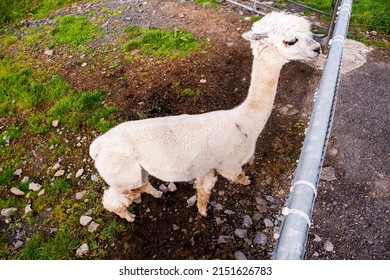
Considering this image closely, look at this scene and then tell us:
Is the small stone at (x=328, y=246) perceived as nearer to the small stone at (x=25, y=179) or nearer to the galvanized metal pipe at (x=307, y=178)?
the galvanized metal pipe at (x=307, y=178)

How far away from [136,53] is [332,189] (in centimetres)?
479

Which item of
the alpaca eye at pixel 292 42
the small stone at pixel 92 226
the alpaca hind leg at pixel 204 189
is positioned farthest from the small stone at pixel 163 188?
the alpaca eye at pixel 292 42

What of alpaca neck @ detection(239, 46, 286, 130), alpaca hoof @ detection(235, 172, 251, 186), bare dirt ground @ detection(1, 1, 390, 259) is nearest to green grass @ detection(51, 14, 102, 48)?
bare dirt ground @ detection(1, 1, 390, 259)

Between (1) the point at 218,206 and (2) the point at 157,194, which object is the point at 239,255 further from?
(2) the point at 157,194

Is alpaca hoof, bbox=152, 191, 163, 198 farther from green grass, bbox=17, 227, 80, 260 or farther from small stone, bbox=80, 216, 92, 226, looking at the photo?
green grass, bbox=17, 227, 80, 260

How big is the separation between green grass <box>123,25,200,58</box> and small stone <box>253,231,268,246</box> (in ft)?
13.7

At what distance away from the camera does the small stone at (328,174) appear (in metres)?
4.69

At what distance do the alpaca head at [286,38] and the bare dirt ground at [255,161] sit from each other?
2001mm

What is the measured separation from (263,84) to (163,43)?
430cm

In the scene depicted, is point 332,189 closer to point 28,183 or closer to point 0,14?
point 28,183

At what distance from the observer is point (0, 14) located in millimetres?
9133

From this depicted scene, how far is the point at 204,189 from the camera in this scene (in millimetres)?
4375

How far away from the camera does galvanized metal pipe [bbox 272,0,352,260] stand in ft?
5.56

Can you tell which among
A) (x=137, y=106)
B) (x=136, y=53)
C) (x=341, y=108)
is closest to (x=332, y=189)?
(x=341, y=108)
